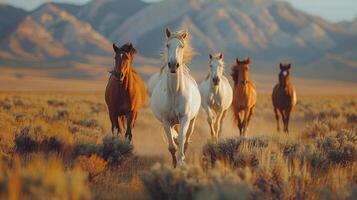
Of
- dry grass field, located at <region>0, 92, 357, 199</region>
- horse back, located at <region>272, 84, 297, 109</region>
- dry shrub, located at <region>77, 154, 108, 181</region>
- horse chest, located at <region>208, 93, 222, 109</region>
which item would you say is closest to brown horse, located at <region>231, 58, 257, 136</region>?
horse chest, located at <region>208, 93, 222, 109</region>

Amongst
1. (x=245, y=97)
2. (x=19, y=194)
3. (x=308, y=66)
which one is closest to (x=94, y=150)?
(x=19, y=194)

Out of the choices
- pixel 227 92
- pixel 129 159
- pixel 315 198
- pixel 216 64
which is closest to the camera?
pixel 315 198

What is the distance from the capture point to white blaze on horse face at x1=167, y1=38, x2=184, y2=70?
8.88 metres

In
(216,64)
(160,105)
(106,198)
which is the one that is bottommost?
(106,198)

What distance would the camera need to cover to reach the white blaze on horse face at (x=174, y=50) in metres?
8.88

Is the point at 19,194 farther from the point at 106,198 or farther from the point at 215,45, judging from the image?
the point at 215,45

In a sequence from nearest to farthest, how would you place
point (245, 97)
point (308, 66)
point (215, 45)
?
point (245, 97) → point (308, 66) → point (215, 45)

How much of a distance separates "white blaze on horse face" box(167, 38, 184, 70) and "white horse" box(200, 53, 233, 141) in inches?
165

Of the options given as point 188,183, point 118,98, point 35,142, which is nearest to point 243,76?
point 118,98

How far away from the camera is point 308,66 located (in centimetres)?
15912

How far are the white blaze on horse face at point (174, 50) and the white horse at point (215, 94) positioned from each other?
420cm

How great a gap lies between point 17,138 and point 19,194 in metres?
5.53

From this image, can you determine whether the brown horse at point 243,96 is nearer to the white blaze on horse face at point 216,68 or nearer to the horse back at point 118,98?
the white blaze on horse face at point 216,68

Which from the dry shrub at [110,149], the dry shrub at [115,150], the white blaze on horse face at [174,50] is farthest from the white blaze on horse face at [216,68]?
the white blaze on horse face at [174,50]
